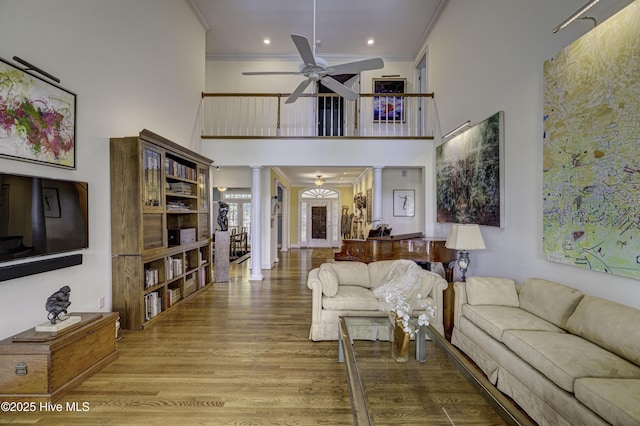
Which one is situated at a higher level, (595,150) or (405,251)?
(595,150)

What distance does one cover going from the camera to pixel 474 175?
3896 mm

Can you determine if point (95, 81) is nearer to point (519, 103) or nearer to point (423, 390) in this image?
point (423, 390)

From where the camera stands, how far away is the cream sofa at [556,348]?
1.51 m

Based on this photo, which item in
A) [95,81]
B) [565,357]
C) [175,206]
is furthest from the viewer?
[175,206]

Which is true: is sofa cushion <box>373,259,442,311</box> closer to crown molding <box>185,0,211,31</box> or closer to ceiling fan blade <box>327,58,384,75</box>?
ceiling fan blade <box>327,58,384,75</box>

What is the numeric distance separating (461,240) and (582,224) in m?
1.12

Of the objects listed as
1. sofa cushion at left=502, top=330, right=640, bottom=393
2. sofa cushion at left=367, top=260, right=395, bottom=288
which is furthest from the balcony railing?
sofa cushion at left=502, top=330, right=640, bottom=393

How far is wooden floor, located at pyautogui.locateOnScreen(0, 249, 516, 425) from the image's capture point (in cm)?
200

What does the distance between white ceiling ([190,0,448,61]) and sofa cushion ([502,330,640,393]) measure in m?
5.59

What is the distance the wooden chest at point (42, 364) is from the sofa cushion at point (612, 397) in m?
3.37

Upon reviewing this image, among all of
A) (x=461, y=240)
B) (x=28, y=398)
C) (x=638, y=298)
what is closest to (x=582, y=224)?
(x=638, y=298)

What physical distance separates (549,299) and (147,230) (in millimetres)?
4219

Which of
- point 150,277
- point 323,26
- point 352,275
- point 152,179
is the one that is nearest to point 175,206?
point 152,179

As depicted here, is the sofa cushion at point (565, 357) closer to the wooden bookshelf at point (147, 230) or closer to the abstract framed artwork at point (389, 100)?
the wooden bookshelf at point (147, 230)
